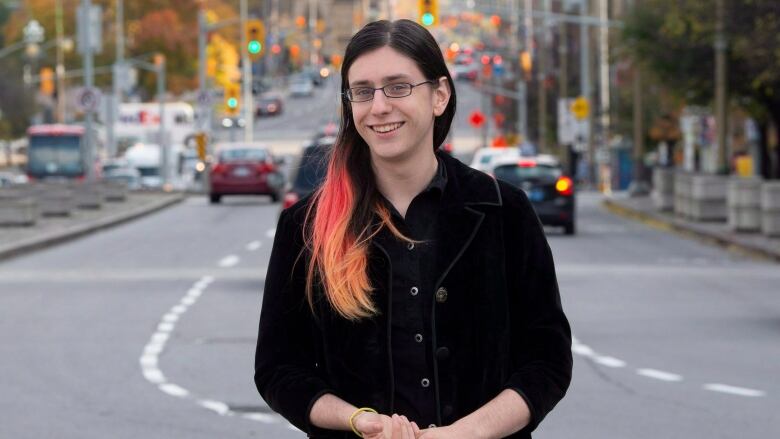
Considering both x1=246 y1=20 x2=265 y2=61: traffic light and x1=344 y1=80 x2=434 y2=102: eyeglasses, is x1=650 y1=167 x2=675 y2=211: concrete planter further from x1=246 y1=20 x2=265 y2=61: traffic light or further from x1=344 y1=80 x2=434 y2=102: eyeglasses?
x1=344 y1=80 x2=434 y2=102: eyeglasses

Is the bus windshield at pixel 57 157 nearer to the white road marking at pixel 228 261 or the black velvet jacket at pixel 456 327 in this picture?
the white road marking at pixel 228 261

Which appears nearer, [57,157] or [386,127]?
[386,127]

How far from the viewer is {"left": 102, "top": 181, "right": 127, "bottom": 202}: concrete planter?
164ft

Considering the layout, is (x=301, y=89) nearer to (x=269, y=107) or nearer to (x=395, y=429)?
(x=269, y=107)

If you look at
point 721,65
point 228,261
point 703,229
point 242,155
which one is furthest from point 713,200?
point 242,155

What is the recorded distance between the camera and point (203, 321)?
1728 centimetres

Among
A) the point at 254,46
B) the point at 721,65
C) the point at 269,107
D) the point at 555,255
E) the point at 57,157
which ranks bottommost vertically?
the point at 555,255

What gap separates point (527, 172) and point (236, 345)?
66.4 ft

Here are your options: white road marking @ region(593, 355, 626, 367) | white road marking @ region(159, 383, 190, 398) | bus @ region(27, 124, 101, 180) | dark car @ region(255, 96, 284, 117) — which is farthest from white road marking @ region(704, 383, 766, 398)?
dark car @ region(255, 96, 284, 117)

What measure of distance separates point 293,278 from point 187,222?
35.7 m

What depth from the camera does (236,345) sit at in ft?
49.6

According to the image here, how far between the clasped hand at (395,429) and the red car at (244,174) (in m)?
44.2

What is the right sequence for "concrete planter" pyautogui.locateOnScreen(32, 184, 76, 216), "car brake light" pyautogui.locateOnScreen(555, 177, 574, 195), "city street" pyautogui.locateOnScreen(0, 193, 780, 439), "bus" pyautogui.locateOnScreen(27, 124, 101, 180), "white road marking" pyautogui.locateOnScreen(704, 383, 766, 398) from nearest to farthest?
"city street" pyautogui.locateOnScreen(0, 193, 780, 439) → "white road marking" pyautogui.locateOnScreen(704, 383, 766, 398) → "car brake light" pyautogui.locateOnScreen(555, 177, 574, 195) → "concrete planter" pyautogui.locateOnScreen(32, 184, 76, 216) → "bus" pyautogui.locateOnScreen(27, 124, 101, 180)

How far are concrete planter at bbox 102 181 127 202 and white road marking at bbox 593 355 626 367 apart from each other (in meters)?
37.0
